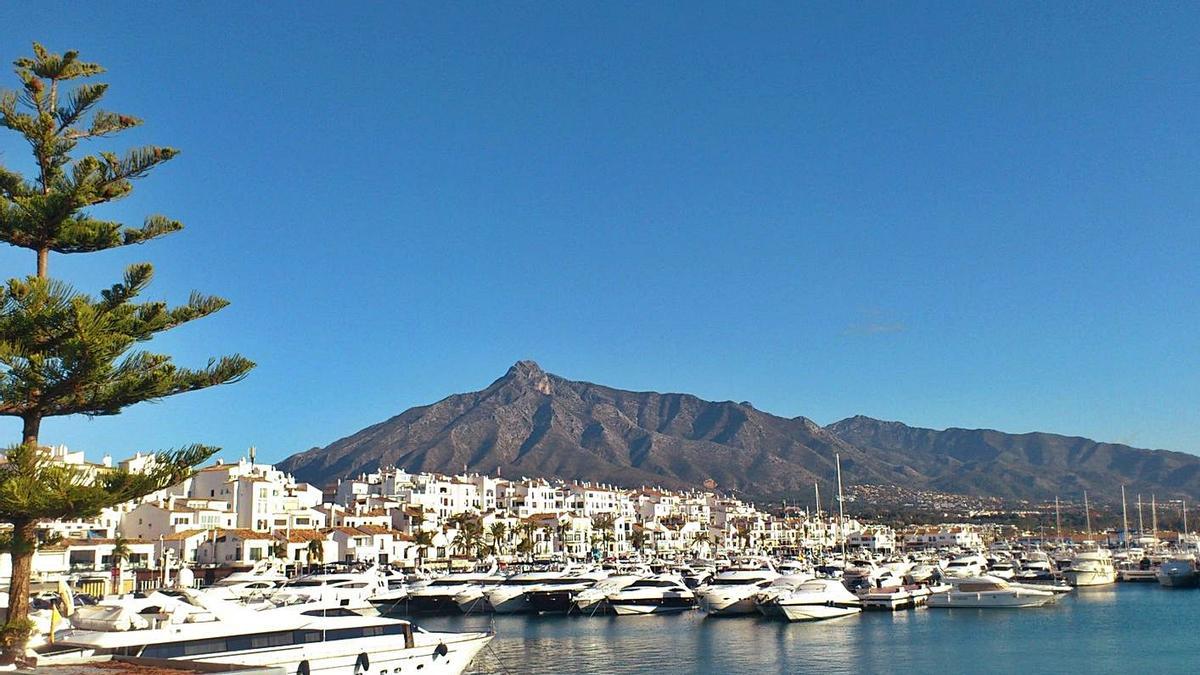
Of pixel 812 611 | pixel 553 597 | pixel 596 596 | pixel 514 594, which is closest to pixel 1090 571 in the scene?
pixel 812 611

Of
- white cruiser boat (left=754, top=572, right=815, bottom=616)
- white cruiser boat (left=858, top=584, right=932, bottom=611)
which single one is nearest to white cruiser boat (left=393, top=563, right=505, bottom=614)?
white cruiser boat (left=754, top=572, right=815, bottom=616)

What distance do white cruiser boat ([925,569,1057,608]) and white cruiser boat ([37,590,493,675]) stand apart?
4345 cm

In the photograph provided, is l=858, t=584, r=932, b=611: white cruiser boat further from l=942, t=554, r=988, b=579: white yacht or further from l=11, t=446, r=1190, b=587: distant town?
l=11, t=446, r=1190, b=587: distant town

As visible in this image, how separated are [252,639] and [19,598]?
411 inches

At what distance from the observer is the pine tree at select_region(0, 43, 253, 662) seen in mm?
16266

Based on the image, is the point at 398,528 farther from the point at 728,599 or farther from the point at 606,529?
the point at 728,599

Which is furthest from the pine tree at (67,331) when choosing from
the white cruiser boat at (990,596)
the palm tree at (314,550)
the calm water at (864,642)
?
the palm tree at (314,550)

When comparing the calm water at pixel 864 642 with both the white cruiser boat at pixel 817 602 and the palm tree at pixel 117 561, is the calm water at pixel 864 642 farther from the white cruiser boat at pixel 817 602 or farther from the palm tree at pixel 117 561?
the palm tree at pixel 117 561

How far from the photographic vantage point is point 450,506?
388 feet

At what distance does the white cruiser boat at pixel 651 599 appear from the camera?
2378 inches

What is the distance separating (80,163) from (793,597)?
4522 cm

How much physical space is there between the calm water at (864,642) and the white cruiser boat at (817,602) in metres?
0.90

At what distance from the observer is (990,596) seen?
62625mm

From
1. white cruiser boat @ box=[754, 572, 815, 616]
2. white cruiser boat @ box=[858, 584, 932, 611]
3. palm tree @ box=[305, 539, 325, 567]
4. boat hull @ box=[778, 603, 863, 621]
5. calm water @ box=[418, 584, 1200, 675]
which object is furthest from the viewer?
palm tree @ box=[305, 539, 325, 567]
